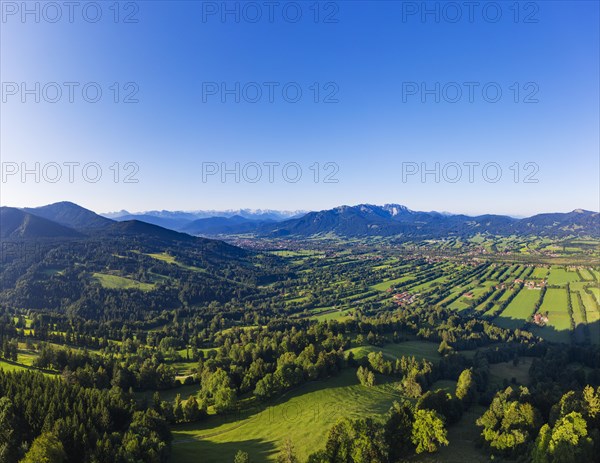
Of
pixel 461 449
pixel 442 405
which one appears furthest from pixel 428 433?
pixel 442 405

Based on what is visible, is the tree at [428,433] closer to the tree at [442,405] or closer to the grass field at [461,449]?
the grass field at [461,449]

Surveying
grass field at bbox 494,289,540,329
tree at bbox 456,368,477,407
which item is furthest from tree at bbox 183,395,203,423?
grass field at bbox 494,289,540,329

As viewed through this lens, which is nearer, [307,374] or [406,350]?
[307,374]

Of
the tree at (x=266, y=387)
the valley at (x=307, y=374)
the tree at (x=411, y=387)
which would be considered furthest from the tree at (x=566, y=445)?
the tree at (x=266, y=387)

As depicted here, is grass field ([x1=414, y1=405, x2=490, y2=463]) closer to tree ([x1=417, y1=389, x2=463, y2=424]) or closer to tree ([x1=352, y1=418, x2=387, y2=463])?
tree ([x1=417, y1=389, x2=463, y2=424])

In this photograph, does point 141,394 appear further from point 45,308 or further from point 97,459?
point 45,308

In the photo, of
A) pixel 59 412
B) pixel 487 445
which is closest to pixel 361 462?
pixel 487 445

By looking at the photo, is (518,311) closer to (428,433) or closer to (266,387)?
(266,387)
